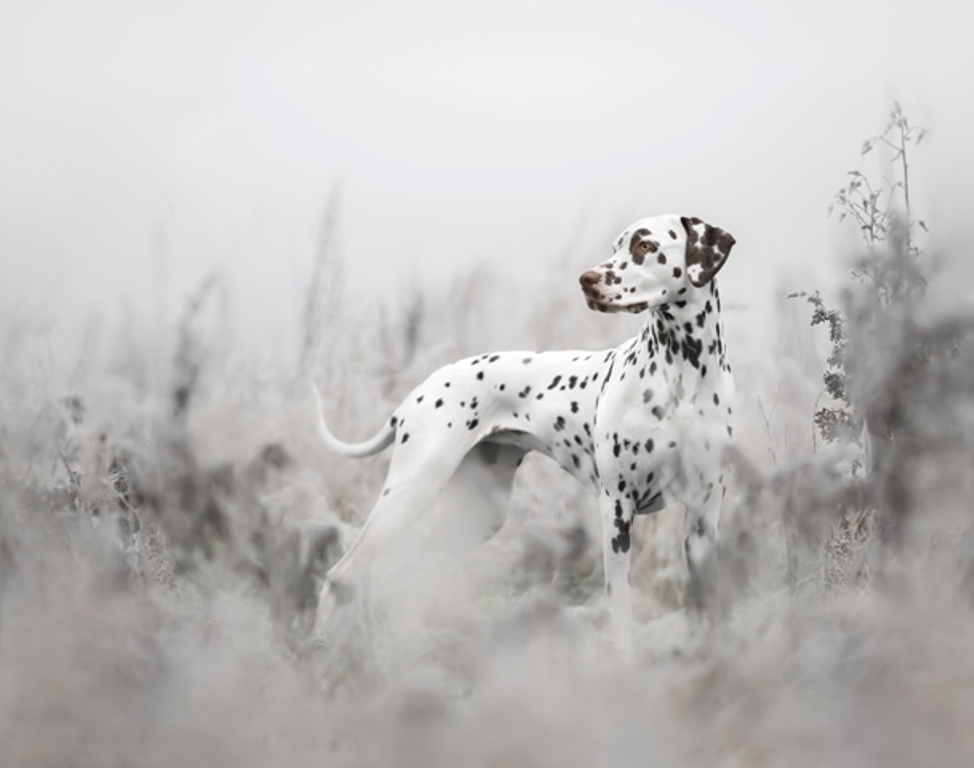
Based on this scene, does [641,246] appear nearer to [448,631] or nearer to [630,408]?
[630,408]

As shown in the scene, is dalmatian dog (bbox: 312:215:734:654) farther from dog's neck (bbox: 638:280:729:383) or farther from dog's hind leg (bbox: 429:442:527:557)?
dog's hind leg (bbox: 429:442:527:557)

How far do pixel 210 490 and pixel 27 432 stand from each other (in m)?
0.62

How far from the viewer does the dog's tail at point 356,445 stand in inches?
144

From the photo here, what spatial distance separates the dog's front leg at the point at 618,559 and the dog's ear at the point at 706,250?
67 centimetres

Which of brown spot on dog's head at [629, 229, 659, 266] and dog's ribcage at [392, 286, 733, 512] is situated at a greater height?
brown spot on dog's head at [629, 229, 659, 266]

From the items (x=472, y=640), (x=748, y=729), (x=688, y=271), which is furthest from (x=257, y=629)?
(x=688, y=271)

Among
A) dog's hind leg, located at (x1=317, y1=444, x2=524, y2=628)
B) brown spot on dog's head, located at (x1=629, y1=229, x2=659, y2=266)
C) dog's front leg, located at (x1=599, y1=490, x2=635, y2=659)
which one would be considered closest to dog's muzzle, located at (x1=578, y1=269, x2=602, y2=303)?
brown spot on dog's head, located at (x1=629, y1=229, x2=659, y2=266)

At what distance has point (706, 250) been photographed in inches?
112

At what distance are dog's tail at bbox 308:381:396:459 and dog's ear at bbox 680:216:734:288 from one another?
1266 millimetres

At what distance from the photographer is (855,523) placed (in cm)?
266

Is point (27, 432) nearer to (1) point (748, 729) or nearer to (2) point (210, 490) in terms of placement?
(2) point (210, 490)

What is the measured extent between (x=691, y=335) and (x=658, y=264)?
0.24 meters

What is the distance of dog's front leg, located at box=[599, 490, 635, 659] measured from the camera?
9.72ft

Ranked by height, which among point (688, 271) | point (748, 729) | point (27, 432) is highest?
point (688, 271)
